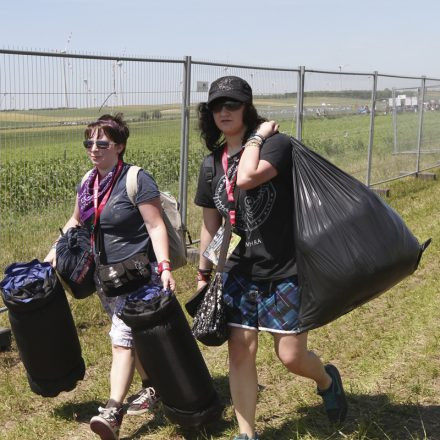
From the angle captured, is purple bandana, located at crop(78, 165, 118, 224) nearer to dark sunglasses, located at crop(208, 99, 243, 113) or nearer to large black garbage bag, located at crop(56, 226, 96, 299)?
large black garbage bag, located at crop(56, 226, 96, 299)

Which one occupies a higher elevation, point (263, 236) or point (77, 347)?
point (263, 236)

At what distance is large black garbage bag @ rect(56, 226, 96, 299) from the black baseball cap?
1169 millimetres

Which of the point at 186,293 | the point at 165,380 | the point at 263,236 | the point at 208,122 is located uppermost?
the point at 208,122

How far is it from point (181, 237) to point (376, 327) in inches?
84.7

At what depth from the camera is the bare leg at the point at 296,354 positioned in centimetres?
359

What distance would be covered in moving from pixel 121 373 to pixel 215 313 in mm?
777

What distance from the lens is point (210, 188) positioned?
3684mm

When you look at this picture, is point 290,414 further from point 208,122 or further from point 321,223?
point 208,122

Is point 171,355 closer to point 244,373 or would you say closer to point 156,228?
point 244,373

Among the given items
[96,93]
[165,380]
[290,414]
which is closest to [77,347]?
[165,380]

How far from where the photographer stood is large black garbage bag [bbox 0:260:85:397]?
409 centimetres

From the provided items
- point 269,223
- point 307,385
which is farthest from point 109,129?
point 307,385

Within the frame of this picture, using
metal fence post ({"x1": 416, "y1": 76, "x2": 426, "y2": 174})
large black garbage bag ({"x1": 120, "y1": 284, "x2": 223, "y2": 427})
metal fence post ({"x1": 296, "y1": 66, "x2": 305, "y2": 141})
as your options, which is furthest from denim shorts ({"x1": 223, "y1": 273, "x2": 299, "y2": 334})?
metal fence post ({"x1": 416, "y1": 76, "x2": 426, "y2": 174})

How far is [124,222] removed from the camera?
3.98 metres
